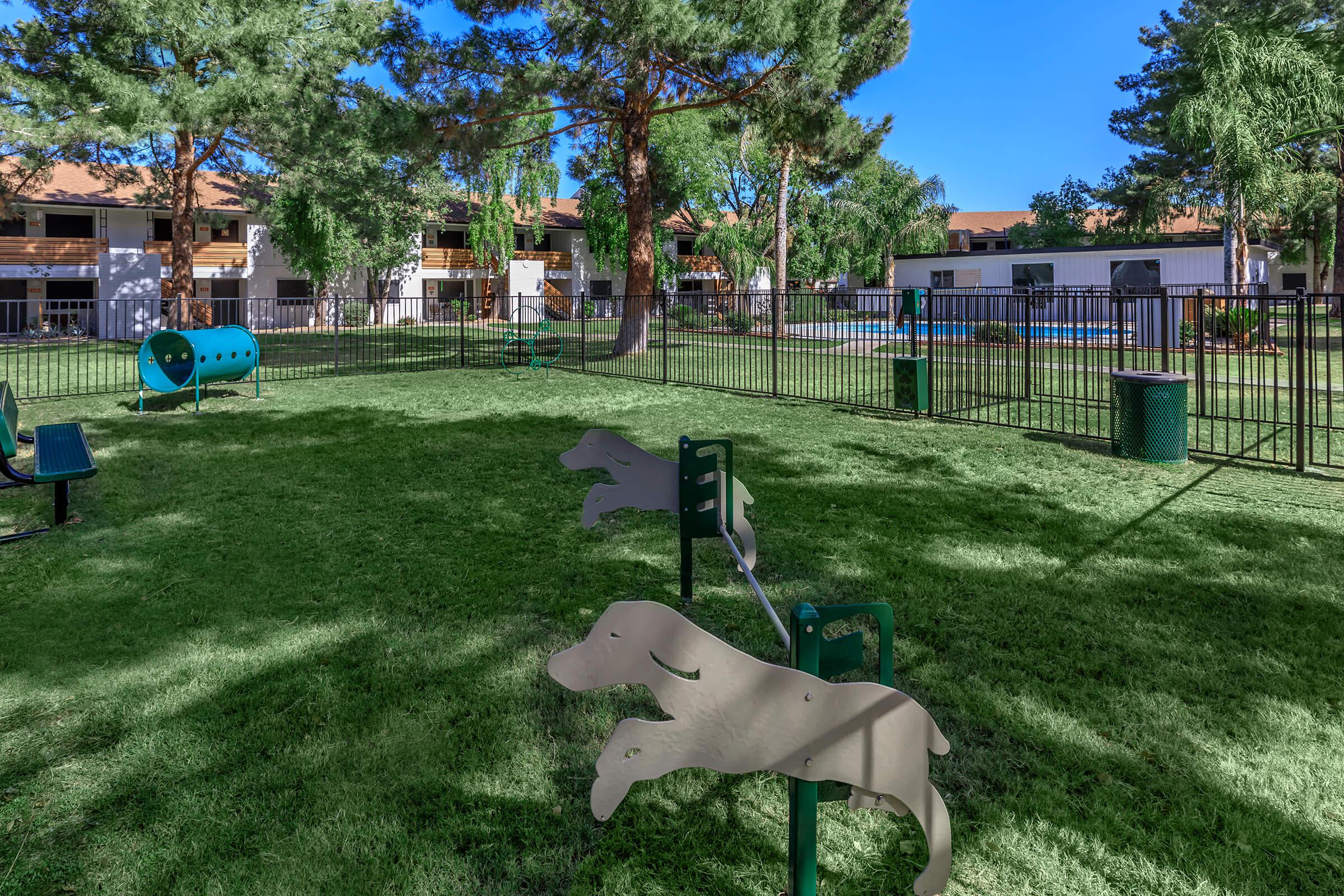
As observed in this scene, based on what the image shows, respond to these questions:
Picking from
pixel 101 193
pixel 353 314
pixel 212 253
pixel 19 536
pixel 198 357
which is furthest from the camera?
pixel 353 314

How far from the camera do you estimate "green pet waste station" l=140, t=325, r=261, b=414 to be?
41.1 feet

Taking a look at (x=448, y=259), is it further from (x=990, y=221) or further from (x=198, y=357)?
(x=990, y=221)

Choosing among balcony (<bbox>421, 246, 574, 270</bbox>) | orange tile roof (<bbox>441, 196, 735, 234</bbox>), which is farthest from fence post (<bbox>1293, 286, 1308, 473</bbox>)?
balcony (<bbox>421, 246, 574, 270</bbox>)

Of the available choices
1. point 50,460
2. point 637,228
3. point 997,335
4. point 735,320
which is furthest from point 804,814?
point 637,228

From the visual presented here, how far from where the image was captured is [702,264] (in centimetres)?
5778

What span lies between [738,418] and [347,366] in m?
12.0

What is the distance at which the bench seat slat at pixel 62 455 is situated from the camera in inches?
235

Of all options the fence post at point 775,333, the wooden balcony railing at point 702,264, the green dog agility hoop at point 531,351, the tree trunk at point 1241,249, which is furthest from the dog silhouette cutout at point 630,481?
the wooden balcony railing at point 702,264

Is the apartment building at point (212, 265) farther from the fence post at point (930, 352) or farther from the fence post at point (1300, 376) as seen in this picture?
the fence post at point (1300, 376)

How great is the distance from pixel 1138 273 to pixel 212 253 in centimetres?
3991

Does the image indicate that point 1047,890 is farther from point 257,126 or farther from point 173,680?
point 257,126

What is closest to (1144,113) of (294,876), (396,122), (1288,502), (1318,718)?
(396,122)

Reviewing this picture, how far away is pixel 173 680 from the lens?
3812mm

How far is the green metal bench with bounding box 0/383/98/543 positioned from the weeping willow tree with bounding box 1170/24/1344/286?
18350mm
